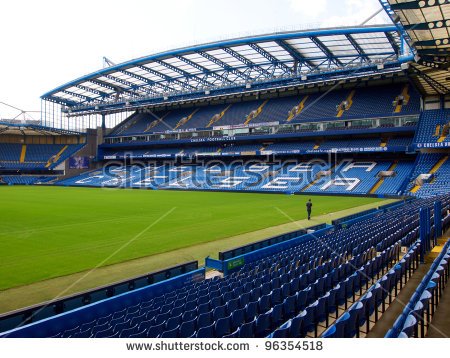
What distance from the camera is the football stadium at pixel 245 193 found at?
6.71 m

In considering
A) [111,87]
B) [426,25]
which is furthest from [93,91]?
[426,25]

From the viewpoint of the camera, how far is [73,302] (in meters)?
7.67

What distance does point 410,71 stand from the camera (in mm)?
30438

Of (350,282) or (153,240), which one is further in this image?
(153,240)

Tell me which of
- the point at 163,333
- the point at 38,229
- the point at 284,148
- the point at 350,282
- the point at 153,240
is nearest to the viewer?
the point at 163,333

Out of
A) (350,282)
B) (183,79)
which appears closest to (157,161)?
(183,79)

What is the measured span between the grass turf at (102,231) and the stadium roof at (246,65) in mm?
18156

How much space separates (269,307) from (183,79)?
52046 millimetres

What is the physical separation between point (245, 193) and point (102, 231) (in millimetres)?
26770

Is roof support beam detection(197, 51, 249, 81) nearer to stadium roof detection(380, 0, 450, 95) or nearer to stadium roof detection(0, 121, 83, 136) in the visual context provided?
stadium roof detection(380, 0, 450, 95)

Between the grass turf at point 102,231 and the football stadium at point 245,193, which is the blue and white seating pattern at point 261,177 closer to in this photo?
the football stadium at point 245,193

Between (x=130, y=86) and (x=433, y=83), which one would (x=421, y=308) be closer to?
(x=433, y=83)

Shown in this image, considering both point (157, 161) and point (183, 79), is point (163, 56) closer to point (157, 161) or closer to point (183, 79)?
point (183, 79)

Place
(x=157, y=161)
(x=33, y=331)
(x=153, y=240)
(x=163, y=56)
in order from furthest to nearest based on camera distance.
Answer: (x=157, y=161) < (x=163, y=56) < (x=153, y=240) < (x=33, y=331)
